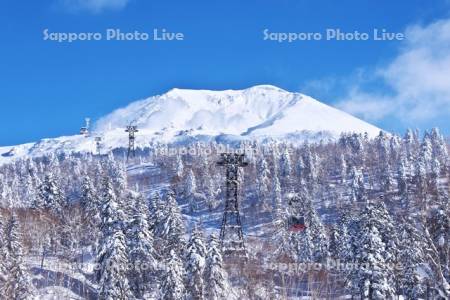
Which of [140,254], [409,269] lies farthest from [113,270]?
[409,269]

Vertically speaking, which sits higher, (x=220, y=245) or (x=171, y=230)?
(x=171, y=230)

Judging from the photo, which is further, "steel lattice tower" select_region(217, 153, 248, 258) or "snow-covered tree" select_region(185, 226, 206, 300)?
"steel lattice tower" select_region(217, 153, 248, 258)

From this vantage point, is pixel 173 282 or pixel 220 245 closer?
pixel 173 282

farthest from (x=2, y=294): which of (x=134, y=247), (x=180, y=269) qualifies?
(x=134, y=247)

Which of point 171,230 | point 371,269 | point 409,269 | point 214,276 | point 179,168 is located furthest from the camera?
point 179,168

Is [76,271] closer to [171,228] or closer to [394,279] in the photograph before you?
[171,228]

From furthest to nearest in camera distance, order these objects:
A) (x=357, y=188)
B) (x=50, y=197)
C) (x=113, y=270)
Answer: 1. (x=357, y=188)
2. (x=50, y=197)
3. (x=113, y=270)

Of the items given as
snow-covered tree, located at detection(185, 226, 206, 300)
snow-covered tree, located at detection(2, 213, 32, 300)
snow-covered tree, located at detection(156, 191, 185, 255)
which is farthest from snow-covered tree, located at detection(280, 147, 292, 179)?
snow-covered tree, located at detection(185, 226, 206, 300)

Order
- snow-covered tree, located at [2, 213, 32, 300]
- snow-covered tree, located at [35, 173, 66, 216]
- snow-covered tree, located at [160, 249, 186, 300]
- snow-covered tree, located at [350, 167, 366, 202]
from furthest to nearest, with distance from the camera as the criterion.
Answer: snow-covered tree, located at [350, 167, 366, 202] < snow-covered tree, located at [35, 173, 66, 216] < snow-covered tree, located at [2, 213, 32, 300] < snow-covered tree, located at [160, 249, 186, 300]

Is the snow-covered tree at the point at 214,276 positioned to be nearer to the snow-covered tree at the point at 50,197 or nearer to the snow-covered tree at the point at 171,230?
the snow-covered tree at the point at 171,230

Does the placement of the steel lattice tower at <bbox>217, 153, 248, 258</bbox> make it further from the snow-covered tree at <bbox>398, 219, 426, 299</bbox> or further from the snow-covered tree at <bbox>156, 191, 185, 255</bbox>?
the snow-covered tree at <bbox>398, 219, 426, 299</bbox>

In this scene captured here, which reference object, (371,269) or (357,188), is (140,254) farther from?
(357,188)
